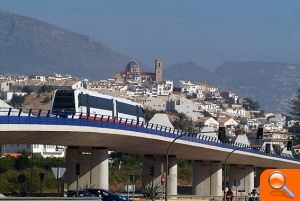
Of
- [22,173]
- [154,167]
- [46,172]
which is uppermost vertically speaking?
[154,167]

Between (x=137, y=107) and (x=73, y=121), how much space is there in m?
21.9

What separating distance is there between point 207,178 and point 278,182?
104 m

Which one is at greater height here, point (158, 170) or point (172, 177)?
point (158, 170)

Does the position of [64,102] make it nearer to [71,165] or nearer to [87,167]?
[71,165]

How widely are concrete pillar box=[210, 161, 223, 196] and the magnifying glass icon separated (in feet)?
330

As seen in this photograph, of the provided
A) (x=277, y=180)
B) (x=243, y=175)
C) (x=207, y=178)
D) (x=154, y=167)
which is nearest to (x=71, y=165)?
(x=154, y=167)

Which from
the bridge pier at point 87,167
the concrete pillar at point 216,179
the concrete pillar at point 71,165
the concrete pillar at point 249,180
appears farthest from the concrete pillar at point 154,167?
the concrete pillar at point 249,180

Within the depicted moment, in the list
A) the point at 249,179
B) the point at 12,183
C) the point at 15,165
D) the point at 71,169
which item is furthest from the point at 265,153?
the point at 71,169

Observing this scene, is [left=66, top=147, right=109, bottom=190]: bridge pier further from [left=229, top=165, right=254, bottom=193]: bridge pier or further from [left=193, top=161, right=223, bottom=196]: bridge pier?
[left=229, top=165, right=254, bottom=193]: bridge pier

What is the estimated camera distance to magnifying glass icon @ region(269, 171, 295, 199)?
6.39 metres

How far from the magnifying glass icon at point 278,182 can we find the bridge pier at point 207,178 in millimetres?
99817

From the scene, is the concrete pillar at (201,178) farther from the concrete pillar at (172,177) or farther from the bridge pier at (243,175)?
the bridge pier at (243,175)

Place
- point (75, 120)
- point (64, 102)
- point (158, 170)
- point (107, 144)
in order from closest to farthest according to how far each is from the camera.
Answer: point (75, 120), point (64, 102), point (107, 144), point (158, 170)

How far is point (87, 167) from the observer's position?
73.9 metres
